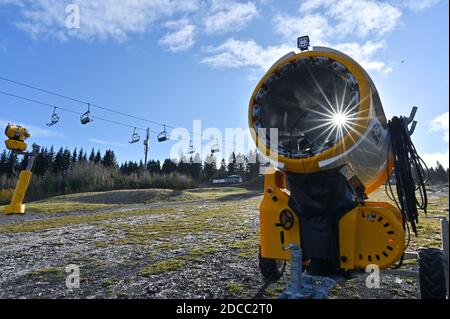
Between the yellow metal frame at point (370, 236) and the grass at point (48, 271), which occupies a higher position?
the yellow metal frame at point (370, 236)

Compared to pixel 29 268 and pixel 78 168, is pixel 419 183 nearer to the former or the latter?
pixel 29 268

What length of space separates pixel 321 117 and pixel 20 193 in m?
15.3

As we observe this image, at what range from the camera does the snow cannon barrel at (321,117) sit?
10.2ft

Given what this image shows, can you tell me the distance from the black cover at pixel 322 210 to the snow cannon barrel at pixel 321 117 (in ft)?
0.50

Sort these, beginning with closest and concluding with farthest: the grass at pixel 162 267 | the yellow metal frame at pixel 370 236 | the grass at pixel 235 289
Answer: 1. the yellow metal frame at pixel 370 236
2. the grass at pixel 235 289
3. the grass at pixel 162 267

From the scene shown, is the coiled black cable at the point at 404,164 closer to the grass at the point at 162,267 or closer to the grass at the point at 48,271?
the grass at the point at 162,267

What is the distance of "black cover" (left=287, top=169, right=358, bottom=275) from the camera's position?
322cm

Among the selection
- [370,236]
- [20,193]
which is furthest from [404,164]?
[20,193]

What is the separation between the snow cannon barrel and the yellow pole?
13.8 metres

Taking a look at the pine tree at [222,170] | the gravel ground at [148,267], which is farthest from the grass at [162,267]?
the pine tree at [222,170]

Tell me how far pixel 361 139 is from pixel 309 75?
955mm

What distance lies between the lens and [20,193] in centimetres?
1469

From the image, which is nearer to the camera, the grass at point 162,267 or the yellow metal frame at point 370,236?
the yellow metal frame at point 370,236

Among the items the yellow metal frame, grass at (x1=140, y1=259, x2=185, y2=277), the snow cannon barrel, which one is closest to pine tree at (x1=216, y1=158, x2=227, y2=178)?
grass at (x1=140, y1=259, x2=185, y2=277)
